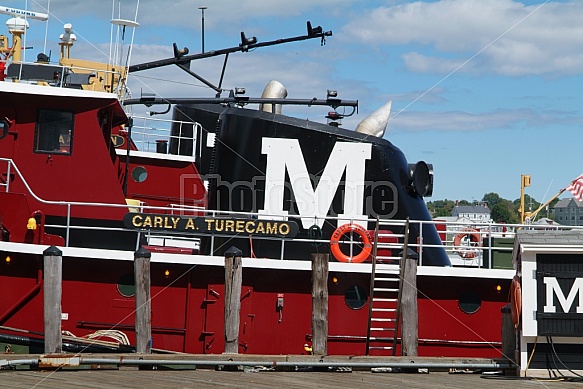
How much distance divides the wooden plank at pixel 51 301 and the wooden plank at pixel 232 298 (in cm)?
248

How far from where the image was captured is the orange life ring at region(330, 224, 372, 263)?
48.0 ft

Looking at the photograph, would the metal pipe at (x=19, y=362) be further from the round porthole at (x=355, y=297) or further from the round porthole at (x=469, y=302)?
the round porthole at (x=469, y=302)

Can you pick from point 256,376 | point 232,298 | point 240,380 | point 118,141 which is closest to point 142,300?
point 232,298

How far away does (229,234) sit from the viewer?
1437cm

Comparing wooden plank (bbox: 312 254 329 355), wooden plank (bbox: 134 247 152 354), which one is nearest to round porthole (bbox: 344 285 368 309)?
wooden plank (bbox: 312 254 329 355)

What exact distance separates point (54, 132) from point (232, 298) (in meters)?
4.73

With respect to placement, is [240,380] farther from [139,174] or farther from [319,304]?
[139,174]

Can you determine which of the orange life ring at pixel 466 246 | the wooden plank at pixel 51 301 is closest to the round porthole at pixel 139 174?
Result: the wooden plank at pixel 51 301

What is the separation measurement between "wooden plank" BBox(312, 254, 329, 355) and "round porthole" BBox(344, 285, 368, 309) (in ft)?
5.99

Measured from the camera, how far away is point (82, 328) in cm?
1427

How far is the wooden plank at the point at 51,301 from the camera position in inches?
499

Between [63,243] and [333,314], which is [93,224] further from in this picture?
[333,314]

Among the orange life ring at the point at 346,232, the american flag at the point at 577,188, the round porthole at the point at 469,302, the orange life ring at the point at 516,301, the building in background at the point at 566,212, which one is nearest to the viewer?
the orange life ring at the point at 516,301

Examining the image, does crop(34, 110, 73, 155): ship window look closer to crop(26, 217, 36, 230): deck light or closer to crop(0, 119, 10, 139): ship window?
crop(0, 119, 10, 139): ship window
